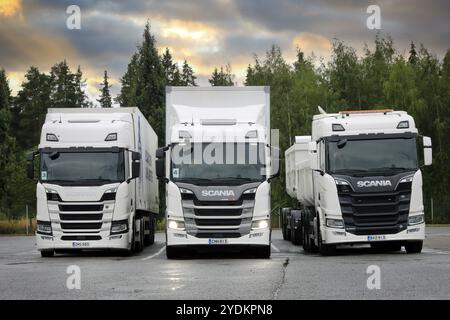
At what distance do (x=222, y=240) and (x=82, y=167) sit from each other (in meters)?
4.62

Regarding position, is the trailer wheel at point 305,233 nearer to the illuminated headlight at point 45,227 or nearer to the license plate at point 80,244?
the license plate at point 80,244

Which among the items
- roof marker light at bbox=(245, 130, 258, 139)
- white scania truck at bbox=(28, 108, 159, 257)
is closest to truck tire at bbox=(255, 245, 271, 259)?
roof marker light at bbox=(245, 130, 258, 139)

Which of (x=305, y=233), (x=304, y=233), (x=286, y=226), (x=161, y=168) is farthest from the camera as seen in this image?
(x=286, y=226)

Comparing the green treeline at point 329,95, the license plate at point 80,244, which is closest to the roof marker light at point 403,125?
the license plate at point 80,244

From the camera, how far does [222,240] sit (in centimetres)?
2205

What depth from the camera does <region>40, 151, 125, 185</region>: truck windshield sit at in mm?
24125

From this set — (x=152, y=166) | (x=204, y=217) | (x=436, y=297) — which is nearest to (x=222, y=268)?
(x=204, y=217)

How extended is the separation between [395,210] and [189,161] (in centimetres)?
515

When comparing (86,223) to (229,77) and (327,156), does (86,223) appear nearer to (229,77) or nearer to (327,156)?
(327,156)

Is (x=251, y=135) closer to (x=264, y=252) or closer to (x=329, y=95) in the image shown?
(x=264, y=252)

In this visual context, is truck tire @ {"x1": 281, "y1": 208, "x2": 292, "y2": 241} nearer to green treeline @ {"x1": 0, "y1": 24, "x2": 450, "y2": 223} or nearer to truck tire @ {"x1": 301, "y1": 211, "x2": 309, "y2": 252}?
truck tire @ {"x1": 301, "y1": 211, "x2": 309, "y2": 252}

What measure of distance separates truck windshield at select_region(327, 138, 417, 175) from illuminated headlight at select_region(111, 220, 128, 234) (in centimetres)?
558

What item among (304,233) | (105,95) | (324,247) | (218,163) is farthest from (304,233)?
(105,95)

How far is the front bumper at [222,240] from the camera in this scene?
2206 cm
